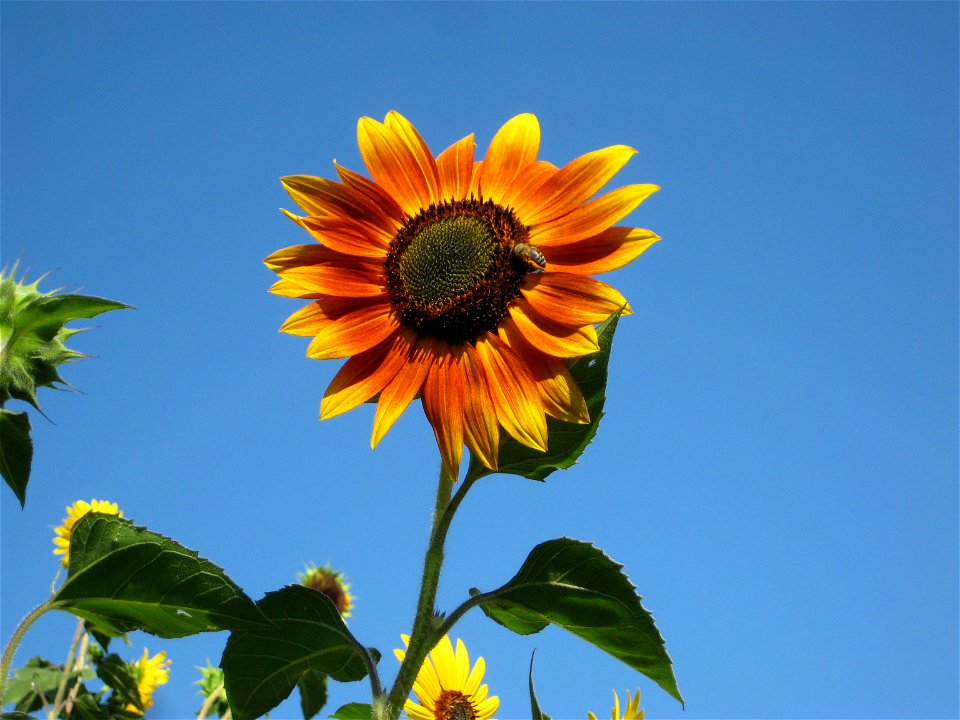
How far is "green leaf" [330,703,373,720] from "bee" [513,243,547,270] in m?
1.01

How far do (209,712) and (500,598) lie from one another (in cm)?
206

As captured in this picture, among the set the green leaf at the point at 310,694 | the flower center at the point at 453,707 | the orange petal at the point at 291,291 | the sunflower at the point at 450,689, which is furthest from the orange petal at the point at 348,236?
the flower center at the point at 453,707

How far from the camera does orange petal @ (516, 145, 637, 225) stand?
1933 mm

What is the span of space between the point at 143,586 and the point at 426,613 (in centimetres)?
52

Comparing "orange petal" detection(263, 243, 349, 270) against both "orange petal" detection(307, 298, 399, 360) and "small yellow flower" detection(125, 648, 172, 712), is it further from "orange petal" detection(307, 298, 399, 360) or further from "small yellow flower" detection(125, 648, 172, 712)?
"small yellow flower" detection(125, 648, 172, 712)

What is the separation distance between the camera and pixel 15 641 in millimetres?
1784

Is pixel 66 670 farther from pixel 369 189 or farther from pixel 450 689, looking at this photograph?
pixel 369 189

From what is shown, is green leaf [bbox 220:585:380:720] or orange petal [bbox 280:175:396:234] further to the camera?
orange petal [bbox 280:175:396:234]

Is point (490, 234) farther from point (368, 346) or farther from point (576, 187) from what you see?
point (368, 346)

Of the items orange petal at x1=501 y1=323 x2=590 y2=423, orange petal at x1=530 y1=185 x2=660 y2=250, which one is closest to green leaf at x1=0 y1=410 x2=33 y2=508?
orange petal at x1=501 y1=323 x2=590 y2=423

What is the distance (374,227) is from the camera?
6.74 ft

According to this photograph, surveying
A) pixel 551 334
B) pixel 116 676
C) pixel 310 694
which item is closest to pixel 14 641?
pixel 310 694

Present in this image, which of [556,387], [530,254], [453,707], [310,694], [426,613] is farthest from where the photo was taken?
[453,707]

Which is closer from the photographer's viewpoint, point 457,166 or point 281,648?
point 281,648
